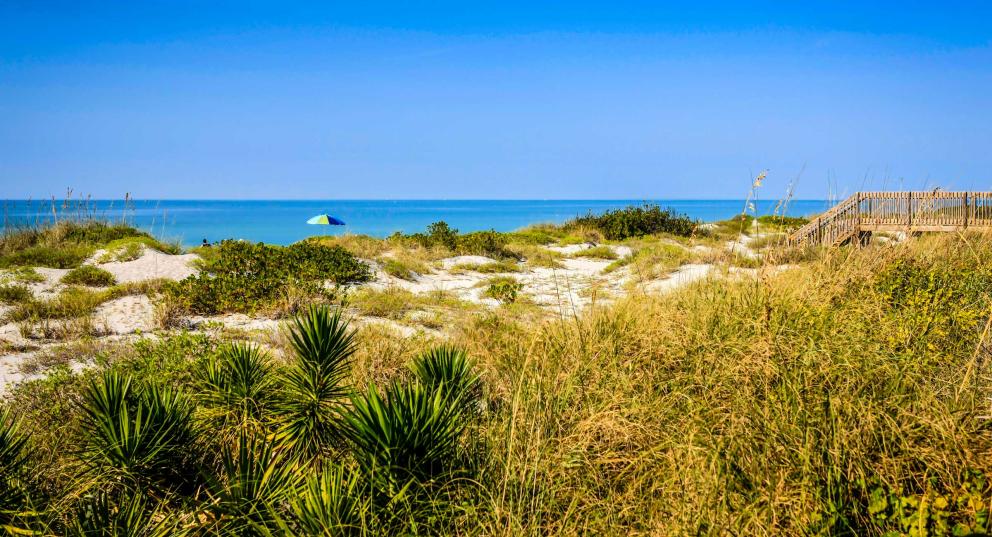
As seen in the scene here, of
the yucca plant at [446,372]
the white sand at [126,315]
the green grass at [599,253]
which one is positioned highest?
the yucca plant at [446,372]

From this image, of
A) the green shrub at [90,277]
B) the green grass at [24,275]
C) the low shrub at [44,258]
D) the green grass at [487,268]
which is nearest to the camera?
the green grass at [24,275]

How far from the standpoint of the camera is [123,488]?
10.3 feet

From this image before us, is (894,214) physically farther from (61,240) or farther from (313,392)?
(61,240)

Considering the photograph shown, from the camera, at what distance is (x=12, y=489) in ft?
9.80

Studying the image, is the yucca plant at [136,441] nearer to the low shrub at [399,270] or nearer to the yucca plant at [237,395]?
the yucca plant at [237,395]

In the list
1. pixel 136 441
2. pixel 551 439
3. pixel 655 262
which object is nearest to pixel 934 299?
pixel 551 439

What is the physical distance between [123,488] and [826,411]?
11.2ft

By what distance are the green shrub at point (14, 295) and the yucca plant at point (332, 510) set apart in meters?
8.09

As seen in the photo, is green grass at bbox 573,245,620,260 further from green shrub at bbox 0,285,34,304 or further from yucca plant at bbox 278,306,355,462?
yucca plant at bbox 278,306,355,462

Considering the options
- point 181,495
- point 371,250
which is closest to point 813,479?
point 181,495

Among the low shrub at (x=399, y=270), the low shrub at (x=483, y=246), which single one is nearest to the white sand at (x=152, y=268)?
the low shrub at (x=399, y=270)

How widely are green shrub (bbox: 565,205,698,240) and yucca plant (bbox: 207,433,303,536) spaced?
19361 millimetres

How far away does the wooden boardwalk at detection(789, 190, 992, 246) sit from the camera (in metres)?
16.2

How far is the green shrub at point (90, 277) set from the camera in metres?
10.5
